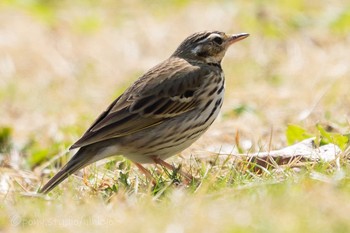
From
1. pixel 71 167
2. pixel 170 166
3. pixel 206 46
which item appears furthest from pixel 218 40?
pixel 71 167

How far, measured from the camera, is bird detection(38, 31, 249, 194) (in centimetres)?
658

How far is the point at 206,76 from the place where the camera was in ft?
23.5

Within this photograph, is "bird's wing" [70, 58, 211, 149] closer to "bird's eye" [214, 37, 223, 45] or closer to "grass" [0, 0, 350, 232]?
"grass" [0, 0, 350, 232]

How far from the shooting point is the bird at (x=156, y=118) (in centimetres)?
658

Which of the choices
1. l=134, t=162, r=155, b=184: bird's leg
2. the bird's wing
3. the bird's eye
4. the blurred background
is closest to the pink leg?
l=134, t=162, r=155, b=184: bird's leg

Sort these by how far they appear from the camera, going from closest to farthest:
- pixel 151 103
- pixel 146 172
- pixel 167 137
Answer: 1. pixel 146 172
2. pixel 167 137
3. pixel 151 103

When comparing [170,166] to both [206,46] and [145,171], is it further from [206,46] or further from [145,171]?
[206,46]

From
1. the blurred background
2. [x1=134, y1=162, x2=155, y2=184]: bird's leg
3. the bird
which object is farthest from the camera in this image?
the blurred background

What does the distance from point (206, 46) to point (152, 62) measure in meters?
5.19

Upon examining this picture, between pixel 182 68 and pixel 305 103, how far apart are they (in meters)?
3.01

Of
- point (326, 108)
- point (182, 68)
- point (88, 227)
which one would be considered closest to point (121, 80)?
point (326, 108)

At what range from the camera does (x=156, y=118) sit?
682cm

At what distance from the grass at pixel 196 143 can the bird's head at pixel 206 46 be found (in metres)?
0.85

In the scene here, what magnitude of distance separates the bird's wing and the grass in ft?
1.18
